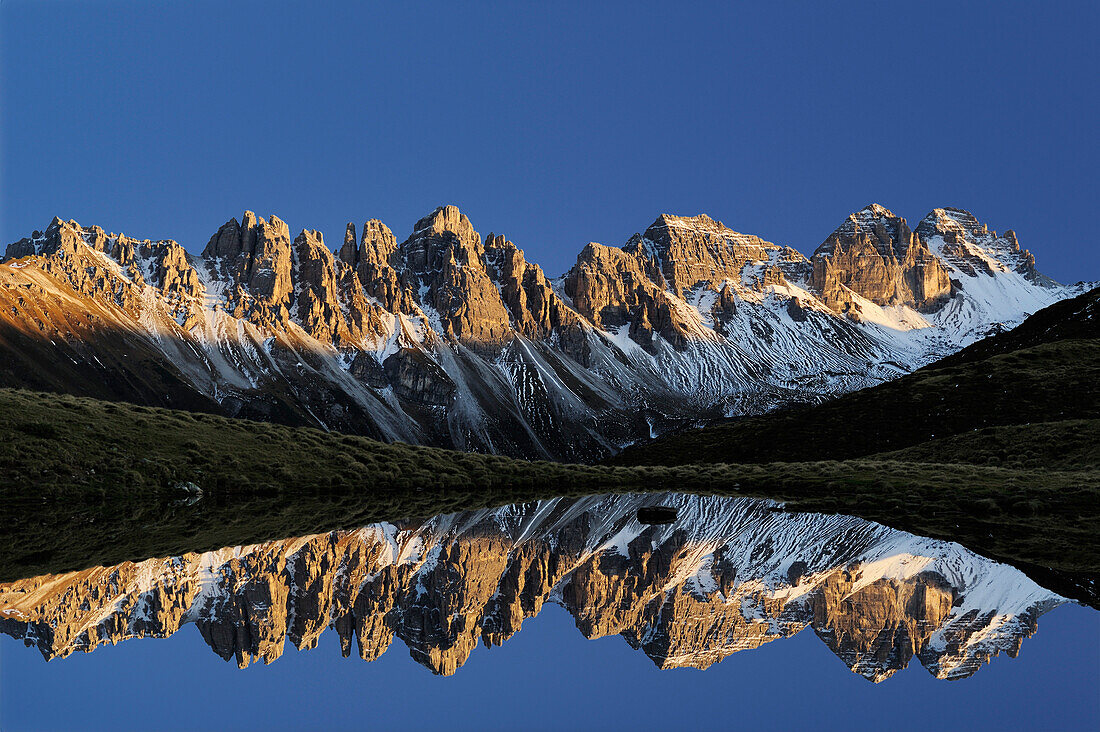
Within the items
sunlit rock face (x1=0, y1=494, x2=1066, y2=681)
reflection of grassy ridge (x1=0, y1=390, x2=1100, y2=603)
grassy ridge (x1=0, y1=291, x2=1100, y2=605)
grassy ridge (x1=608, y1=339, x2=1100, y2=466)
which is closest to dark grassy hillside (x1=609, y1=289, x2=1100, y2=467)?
grassy ridge (x1=608, y1=339, x2=1100, y2=466)

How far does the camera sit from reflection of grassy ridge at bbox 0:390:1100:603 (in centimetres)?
3259

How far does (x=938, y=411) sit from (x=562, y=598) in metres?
93.7

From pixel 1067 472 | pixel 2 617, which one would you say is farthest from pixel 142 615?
pixel 1067 472

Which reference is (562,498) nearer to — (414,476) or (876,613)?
(414,476)

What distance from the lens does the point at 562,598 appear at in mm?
22609

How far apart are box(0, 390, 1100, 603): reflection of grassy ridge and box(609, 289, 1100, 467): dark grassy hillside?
22133 millimetres

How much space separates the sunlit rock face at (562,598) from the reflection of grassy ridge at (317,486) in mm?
3782

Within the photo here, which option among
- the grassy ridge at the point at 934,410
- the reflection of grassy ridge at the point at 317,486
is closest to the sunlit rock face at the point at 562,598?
the reflection of grassy ridge at the point at 317,486

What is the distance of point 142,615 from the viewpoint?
21422 millimetres

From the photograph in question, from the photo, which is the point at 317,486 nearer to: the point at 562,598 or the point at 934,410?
the point at 562,598

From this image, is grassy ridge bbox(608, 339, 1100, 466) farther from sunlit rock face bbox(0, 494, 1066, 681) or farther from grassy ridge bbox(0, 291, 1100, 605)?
sunlit rock face bbox(0, 494, 1066, 681)

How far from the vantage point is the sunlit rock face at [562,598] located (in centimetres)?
1908

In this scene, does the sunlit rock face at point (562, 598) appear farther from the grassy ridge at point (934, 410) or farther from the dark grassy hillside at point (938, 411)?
the grassy ridge at point (934, 410)

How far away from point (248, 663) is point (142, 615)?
4.42 metres
